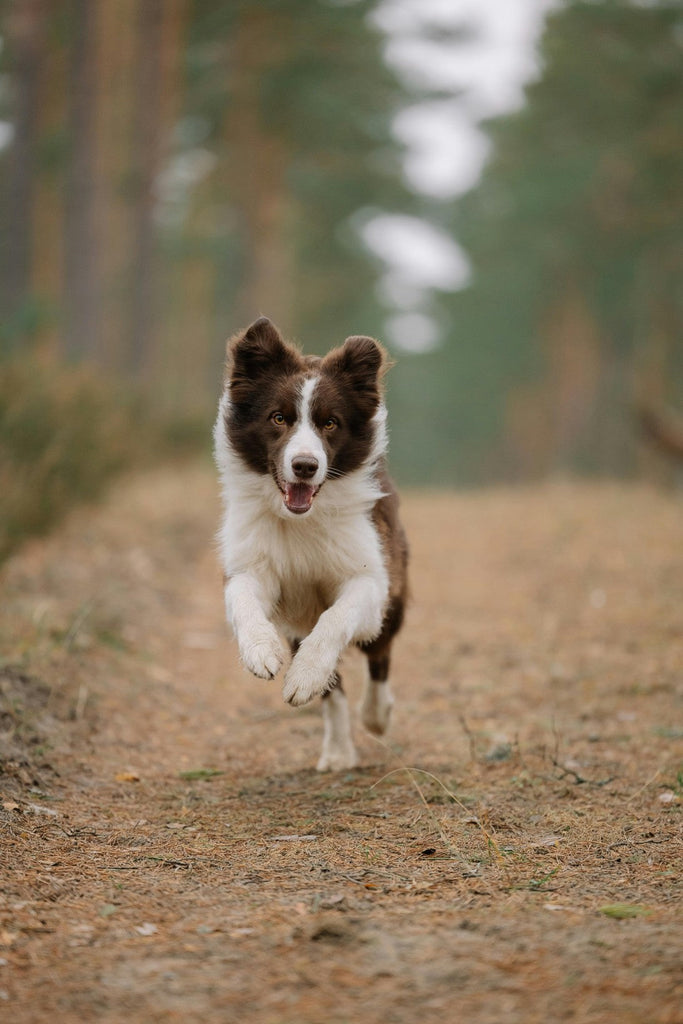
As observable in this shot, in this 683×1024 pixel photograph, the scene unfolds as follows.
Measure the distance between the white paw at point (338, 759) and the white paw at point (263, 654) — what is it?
1.14 metres

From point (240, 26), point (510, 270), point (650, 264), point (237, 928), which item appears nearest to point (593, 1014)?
point (237, 928)

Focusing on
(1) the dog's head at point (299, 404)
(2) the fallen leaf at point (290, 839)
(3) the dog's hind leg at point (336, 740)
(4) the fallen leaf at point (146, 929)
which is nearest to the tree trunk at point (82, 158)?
(1) the dog's head at point (299, 404)


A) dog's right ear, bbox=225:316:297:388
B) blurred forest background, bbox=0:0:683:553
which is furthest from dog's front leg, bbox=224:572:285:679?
blurred forest background, bbox=0:0:683:553

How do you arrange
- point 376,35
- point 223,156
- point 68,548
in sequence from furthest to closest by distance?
point 223,156 → point 376,35 → point 68,548

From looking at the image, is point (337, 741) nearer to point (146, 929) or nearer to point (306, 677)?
point (306, 677)

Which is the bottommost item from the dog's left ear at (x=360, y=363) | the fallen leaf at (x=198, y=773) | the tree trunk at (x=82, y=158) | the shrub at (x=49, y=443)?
the fallen leaf at (x=198, y=773)

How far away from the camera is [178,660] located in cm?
849

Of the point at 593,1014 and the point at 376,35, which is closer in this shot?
the point at 593,1014

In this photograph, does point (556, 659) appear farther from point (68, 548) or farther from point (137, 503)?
point (137, 503)

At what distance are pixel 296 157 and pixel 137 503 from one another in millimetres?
18478

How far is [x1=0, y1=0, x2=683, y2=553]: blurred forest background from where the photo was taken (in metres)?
17.0

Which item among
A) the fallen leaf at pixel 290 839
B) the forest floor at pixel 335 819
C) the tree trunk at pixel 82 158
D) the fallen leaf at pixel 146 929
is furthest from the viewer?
the tree trunk at pixel 82 158

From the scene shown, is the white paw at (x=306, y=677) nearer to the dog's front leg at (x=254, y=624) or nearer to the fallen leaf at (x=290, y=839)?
the dog's front leg at (x=254, y=624)

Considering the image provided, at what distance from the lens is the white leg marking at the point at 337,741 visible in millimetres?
5922
